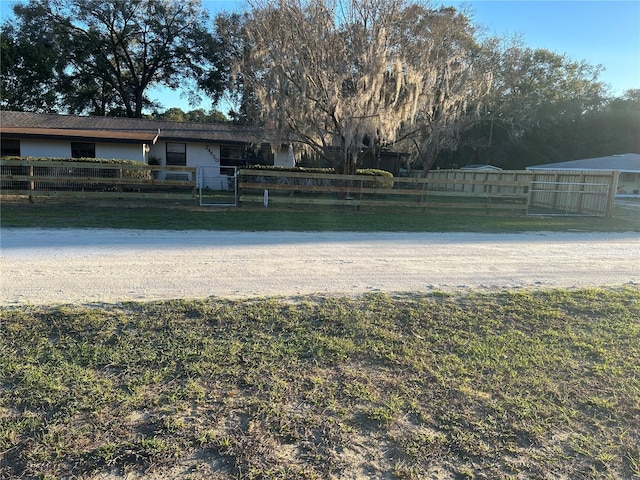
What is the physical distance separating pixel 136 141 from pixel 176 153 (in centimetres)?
338

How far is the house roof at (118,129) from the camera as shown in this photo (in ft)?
65.0

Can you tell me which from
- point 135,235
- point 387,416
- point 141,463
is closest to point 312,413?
point 387,416

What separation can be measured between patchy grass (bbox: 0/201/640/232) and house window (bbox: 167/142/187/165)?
10.9 metres

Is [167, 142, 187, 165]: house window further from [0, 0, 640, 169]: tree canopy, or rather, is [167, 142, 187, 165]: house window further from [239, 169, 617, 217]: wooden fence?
[239, 169, 617, 217]: wooden fence

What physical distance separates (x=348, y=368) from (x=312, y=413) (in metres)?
0.65

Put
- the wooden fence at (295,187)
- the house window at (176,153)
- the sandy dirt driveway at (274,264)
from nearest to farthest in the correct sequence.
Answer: the sandy dirt driveway at (274,264), the wooden fence at (295,187), the house window at (176,153)

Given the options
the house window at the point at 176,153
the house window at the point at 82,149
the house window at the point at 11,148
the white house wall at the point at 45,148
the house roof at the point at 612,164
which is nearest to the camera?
the house window at the point at 11,148

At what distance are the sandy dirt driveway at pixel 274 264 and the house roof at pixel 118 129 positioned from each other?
11401 mm

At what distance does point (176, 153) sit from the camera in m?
23.2

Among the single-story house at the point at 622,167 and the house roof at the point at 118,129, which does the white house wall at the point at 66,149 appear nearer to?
the house roof at the point at 118,129

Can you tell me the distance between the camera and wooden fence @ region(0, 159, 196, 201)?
12328mm

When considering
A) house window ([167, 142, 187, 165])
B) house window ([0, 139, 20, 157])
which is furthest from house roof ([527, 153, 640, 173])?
house window ([0, 139, 20, 157])

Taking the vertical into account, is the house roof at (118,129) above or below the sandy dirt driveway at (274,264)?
above

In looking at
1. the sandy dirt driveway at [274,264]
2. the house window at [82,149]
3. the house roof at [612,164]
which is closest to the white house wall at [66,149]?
the house window at [82,149]
